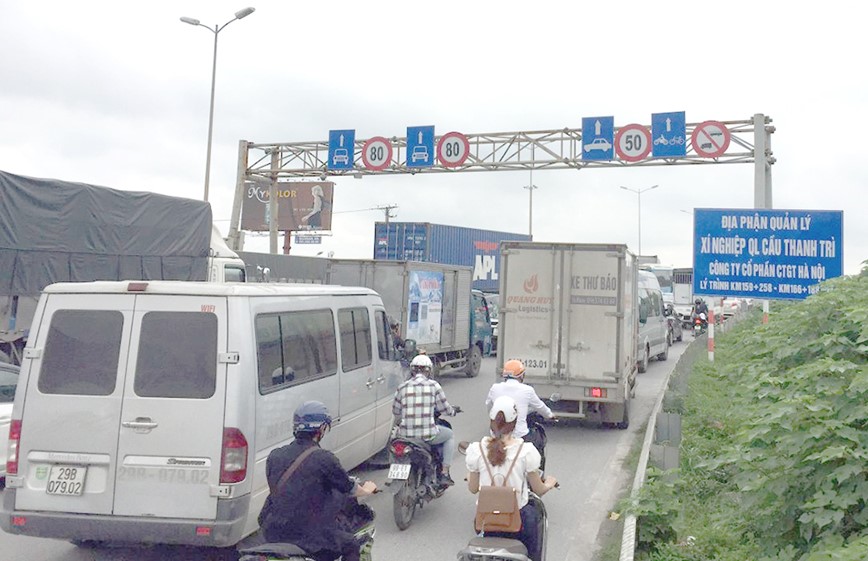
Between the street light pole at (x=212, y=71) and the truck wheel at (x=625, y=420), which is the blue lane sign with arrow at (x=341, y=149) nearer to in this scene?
the street light pole at (x=212, y=71)

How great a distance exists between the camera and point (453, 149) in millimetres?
25438

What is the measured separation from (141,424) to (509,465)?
2638mm

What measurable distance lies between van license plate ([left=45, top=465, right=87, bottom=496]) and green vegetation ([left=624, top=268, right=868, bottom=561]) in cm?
415

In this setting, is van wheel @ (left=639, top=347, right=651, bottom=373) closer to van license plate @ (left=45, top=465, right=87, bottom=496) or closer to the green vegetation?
the green vegetation

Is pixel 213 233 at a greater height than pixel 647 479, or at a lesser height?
greater

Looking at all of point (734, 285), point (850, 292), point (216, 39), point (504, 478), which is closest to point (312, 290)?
point (504, 478)

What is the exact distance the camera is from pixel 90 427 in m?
6.03

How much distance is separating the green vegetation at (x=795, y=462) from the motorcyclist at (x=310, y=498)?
2435 millimetres

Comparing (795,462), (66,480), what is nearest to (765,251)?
(795,462)

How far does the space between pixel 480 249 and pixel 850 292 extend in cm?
2974

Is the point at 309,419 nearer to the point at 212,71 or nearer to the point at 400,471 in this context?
the point at 400,471

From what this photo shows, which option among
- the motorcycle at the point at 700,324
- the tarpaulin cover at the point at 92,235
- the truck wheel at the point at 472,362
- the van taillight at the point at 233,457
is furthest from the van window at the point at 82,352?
the motorcycle at the point at 700,324

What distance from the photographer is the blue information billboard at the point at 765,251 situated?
39.3 feet

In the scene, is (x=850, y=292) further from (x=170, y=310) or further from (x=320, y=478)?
(x=170, y=310)
